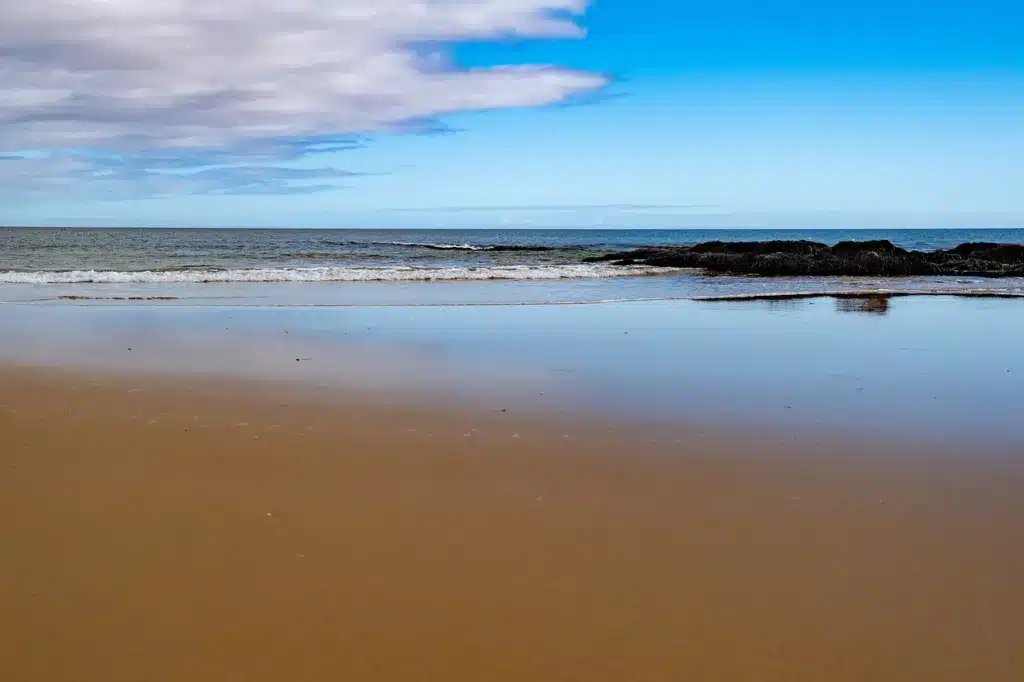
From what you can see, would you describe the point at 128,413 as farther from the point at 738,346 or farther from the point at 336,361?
the point at 738,346

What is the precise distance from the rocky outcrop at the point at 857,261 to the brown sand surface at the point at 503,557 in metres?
24.5

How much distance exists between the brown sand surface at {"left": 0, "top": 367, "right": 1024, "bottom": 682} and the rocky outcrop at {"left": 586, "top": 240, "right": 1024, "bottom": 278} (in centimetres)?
2454

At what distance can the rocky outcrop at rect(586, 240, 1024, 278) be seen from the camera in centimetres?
2892

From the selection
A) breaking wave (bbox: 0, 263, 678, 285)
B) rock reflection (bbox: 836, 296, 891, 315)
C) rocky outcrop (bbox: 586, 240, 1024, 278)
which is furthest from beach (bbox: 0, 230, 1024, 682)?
rocky outcrop (bbox: 586, 240, 1024, 278)

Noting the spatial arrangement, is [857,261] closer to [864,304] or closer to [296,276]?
[864,304]

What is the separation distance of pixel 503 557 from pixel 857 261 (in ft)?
93.9

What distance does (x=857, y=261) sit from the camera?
29484 millimetres

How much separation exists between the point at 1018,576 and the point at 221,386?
23.8 ft

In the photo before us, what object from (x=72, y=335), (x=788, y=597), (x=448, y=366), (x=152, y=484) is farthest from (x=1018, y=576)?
(x=72, y=335)

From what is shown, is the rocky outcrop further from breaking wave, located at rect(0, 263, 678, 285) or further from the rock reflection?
the rock reflection

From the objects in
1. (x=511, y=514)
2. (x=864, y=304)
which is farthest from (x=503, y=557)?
(x=864, y=304)

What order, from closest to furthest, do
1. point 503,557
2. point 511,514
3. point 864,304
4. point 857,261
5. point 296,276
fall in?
1. point 503,557
2. point 511,514
3. point 864,304
4. point 296,276
5. point 857,261

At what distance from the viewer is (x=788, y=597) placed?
12.6 feet

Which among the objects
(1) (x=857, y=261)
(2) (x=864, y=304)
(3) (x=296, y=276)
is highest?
(1) (x=857, y=261)
